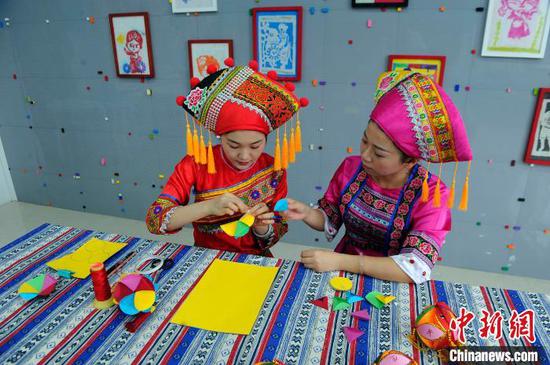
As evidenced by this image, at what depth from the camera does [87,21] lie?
2.70m

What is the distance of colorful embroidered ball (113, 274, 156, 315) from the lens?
101 centimetres

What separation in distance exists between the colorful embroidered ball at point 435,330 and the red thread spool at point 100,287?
860mm

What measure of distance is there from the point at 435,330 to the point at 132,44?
8.65 ft

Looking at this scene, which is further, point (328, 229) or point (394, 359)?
point (328, 229)

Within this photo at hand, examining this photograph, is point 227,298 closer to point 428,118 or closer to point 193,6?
point 428,118

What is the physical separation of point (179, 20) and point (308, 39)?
0.92 metres

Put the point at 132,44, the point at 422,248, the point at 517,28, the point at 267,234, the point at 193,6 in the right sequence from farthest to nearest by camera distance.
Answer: the point at 132,44, the point at 193,6, the point at 517,28, the point at 267,234, the point at 422,248

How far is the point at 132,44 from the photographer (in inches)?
104

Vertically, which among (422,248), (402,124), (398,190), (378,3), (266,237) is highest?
(378,3)

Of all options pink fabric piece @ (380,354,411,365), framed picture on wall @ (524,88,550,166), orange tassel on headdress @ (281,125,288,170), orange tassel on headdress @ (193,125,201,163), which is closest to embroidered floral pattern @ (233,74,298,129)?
orange tassel on headdress @ (281,125,288,170)

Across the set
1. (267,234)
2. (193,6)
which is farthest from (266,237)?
(193,6)

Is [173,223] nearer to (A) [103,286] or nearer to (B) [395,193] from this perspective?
(A) [103,286]

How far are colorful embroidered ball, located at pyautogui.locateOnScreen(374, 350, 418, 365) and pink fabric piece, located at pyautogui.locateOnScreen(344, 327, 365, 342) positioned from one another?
0.32 ft

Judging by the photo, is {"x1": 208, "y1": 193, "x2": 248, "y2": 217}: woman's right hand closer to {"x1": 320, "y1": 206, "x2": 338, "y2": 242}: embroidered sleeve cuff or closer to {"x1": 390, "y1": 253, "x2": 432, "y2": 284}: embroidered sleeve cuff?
{"x1": 320, "y1": 206, "x2": 338, "y2": 242}: embroidered sleeve cuff
